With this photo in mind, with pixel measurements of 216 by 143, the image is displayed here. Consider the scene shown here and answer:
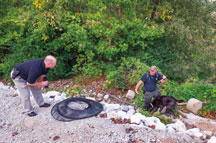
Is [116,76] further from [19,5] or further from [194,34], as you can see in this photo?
[19,5]

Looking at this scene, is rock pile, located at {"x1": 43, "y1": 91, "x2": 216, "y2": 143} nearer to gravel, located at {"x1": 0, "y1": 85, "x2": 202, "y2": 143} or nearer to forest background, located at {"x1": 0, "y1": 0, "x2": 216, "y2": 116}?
gravel, located at {"x1": 0, "y1": 85, "x2": 202, "y2": 143}

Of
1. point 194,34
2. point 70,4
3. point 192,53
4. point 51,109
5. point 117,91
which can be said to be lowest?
point 117,91

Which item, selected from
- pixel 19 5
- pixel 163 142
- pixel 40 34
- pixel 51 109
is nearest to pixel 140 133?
pixel 163 142

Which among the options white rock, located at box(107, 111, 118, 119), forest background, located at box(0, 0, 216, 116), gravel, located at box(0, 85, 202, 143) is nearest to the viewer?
gravel, located at box(0, 85, 202, 143)

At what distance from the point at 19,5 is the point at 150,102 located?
7.70 metres

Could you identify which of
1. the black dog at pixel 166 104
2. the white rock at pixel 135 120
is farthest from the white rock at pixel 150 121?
the black dog at pixel 166 104

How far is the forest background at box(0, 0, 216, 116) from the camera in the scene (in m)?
6.68

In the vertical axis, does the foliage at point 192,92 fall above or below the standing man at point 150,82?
below

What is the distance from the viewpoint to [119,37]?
7.23m

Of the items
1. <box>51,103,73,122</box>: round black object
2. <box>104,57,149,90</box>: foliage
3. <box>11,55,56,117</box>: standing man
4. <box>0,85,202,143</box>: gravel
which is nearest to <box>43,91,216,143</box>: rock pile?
<box>0,85,202,143</box>: gravel

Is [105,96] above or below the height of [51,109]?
below

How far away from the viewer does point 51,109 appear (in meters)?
4.42

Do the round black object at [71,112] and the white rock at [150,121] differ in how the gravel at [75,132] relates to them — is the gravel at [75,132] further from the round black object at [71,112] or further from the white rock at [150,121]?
the white rock at [150,121]

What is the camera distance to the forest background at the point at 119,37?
6676 millimetres
